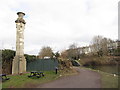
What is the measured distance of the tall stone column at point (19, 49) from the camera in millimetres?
15788

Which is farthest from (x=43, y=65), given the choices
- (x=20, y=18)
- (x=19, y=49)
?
(x=20, y=18)

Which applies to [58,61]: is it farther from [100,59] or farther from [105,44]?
[105,44]

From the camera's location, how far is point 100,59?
40.3 meters

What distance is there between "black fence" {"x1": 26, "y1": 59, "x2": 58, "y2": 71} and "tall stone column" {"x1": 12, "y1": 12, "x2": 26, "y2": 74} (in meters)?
2.05

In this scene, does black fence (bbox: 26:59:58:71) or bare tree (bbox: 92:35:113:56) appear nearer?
black fence (bbox: 26:59:58:71)

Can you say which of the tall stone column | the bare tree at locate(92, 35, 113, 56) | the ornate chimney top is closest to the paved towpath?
the tall stone column

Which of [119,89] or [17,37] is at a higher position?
[17,37]

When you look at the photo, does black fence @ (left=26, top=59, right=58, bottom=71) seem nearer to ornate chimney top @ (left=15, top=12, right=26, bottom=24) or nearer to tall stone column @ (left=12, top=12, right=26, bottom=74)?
tall stone column @ (left=12, top=12, right=26, bottom=74)

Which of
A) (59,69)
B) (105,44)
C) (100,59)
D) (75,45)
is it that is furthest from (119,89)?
(75,45)

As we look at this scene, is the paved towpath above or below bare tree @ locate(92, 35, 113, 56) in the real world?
below

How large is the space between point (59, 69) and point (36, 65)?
4243 mm

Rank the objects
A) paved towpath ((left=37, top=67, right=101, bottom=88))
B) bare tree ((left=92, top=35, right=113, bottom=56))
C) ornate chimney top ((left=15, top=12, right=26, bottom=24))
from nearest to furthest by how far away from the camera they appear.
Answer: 1. paved towpath ((left=37, top=67, right=101, bottom=88))
2. ornate chimney top ((left=15, top=12, right=26, bottom=24))
3. bare tree ((left=92, top=35, right=113, bottom=56))

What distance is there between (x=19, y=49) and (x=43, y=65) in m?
4.11

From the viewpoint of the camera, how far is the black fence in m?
16.6
